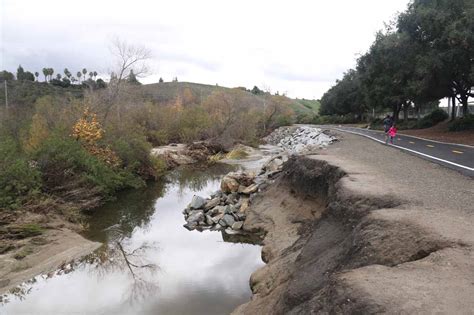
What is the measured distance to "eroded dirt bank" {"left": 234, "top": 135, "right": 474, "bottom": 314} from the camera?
4.47m

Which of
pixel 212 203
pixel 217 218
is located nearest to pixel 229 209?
pixel 217 218

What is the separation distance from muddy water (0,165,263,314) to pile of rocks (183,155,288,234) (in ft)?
2.33

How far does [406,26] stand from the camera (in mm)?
27156

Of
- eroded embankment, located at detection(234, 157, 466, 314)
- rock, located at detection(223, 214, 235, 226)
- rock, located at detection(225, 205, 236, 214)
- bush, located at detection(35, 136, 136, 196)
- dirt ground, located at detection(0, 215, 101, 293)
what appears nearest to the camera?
eroded embankment, located at detection(234, 157, 466, 314)

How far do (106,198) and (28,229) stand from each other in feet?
22.0

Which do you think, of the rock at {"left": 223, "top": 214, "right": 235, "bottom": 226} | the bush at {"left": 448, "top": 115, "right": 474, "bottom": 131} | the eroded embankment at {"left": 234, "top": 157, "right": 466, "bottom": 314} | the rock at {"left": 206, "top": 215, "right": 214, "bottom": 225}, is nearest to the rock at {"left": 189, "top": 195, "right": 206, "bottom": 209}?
the rock at {"left": 206, "top": 215, "right": 214, "bottom": 225}

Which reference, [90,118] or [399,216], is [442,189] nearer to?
[399,216]

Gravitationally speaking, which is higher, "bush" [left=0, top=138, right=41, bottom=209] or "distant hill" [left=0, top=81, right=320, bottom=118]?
"distant hill" [left=0, top=81, right=320, bottom=118]

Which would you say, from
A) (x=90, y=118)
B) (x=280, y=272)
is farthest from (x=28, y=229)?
(x=90, y=118)

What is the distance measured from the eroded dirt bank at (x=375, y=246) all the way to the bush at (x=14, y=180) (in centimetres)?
909

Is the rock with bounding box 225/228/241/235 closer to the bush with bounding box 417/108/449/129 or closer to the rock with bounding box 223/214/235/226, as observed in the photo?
the rock with bounding box 223/214/235/226

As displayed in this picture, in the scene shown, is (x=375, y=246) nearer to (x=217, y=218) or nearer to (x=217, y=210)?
(x=217, y=218)

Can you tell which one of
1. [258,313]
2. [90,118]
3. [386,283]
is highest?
[90,118]

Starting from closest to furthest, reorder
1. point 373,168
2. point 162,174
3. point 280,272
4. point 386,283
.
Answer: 1. point 386,283
2. point 280,272
3. point 373,168
4. point 162,174
